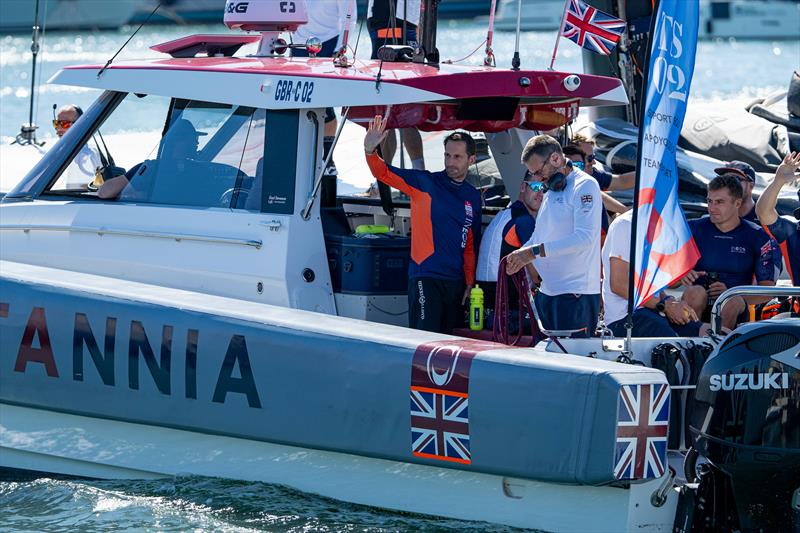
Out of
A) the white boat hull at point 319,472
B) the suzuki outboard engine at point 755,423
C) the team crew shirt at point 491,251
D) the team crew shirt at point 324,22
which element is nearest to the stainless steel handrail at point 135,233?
the white boat hull at point 319,472

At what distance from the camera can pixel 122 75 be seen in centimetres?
666

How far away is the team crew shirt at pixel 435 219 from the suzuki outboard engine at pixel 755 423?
170 centimetres

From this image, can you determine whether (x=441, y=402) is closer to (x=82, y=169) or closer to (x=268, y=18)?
(x=268, y=18)

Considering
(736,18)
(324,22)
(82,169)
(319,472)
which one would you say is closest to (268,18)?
(82,169)

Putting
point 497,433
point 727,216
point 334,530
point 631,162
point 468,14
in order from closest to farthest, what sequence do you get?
1. point 497,433
2. point 334,530
3. point 727,216
4. point 631,162
5. point 468,14

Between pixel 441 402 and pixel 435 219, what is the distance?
135cm

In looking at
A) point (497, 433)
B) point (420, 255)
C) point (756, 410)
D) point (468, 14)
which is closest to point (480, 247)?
point (420, 255)

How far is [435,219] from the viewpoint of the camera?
20.6 ft

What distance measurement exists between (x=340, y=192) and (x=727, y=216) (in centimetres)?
289

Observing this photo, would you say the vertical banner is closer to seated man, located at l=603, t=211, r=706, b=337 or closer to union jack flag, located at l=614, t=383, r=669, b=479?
union jack flag, located at l=614, t=383, r=669, b=479

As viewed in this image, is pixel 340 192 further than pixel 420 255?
Yes

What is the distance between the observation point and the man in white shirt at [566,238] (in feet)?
19.7

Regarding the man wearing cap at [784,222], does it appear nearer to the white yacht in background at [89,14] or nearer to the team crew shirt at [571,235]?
the team crew shirt at [571,235]

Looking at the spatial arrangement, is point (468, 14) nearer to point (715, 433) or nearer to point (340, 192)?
point (340, 192)
